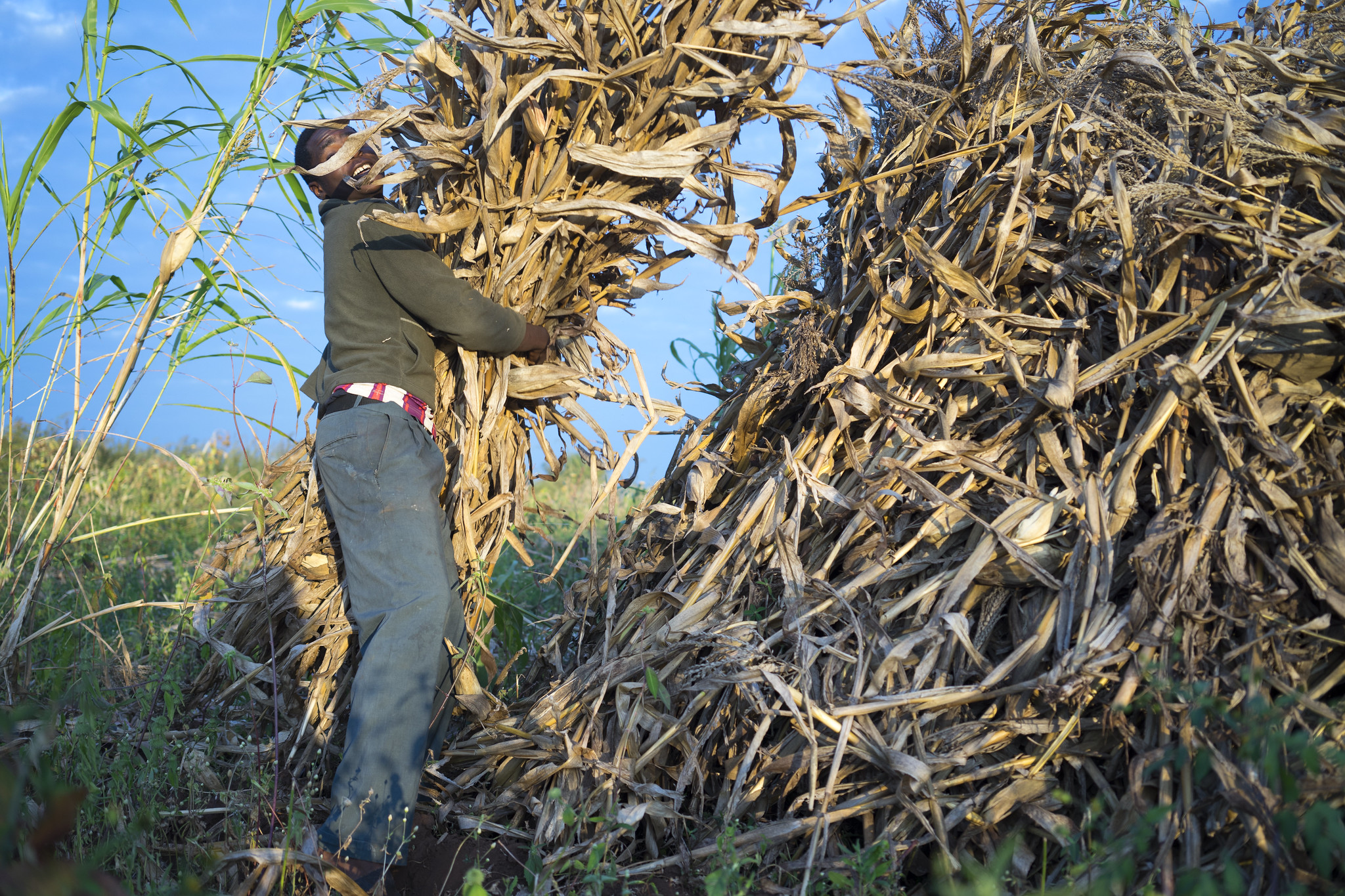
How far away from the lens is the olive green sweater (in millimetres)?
2330

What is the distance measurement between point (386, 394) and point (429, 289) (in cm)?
34

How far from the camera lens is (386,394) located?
94.0 inches

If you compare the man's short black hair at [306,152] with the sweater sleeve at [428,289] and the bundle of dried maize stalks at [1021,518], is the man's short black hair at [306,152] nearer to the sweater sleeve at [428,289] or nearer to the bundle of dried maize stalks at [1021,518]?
the sweater sleeve at [428,289]

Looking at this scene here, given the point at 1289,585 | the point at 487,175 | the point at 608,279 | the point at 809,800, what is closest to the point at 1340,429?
the point at 1289,585

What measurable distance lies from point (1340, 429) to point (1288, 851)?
2.99ft

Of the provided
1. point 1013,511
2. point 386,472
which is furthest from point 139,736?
point 1013,511

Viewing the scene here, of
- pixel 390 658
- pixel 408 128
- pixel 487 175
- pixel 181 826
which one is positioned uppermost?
pixel 408 128

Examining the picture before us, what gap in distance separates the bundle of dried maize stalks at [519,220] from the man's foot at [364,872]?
0.43m

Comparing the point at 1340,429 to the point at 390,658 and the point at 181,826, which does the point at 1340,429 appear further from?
the point at 181,826

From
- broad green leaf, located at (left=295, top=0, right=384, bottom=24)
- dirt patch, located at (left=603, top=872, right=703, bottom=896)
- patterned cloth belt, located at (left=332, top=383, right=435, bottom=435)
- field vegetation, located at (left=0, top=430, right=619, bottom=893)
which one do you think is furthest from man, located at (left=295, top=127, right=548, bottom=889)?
dirt patch, located at (left=603, top=872, right=703, bottom=896)

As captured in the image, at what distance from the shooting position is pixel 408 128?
2.38m

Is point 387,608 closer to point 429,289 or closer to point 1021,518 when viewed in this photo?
point 429,289

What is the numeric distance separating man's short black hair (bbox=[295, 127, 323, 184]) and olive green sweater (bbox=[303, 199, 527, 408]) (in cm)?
13

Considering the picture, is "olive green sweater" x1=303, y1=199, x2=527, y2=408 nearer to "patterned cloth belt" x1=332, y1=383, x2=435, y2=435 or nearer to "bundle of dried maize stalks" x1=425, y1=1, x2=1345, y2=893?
"patterned cloth belt" x1=332, y1=383, x2=435, y2=435
